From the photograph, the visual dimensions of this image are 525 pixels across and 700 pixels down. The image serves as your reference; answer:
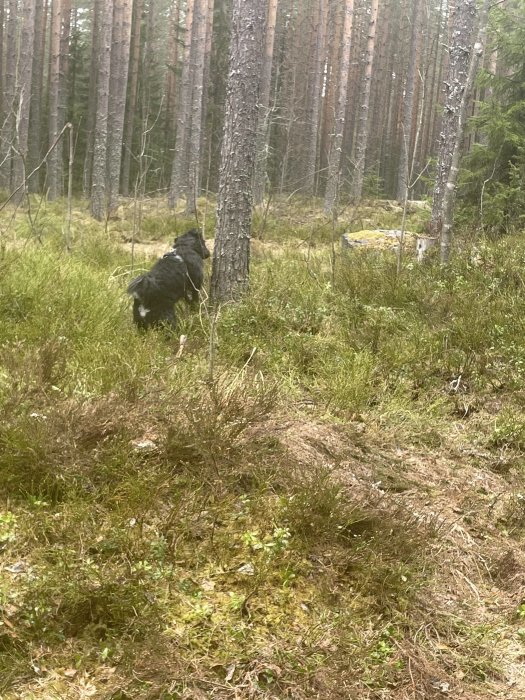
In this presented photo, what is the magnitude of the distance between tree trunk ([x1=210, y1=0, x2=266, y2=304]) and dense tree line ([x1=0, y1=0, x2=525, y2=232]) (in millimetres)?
4178

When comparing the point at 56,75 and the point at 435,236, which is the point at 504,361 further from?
the point at 56,75

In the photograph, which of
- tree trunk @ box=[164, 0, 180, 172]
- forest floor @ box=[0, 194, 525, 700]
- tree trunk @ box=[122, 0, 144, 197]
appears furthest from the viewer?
tree trunk @ box=[164, 0, 180, 172]

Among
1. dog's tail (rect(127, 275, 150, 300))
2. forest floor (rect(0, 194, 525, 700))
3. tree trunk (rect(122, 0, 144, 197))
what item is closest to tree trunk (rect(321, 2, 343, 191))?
tree trunk (rect(122, 0, 144, 197))

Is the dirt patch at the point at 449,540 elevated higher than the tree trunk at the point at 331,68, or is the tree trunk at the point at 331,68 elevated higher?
the tree trunk at the point at 331,68

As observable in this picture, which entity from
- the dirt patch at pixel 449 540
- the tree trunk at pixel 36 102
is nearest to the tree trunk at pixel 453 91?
the dirt patch at pixel 449 540

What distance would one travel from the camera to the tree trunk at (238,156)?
20.4 feet

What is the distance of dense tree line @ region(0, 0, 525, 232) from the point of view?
645 inches

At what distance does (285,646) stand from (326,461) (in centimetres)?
140

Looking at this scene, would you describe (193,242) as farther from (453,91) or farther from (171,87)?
(171,87)

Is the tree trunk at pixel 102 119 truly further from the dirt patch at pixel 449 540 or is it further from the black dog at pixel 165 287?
the dirt patch at pixel 449 540

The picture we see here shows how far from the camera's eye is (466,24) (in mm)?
9281

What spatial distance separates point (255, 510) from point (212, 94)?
27317mm

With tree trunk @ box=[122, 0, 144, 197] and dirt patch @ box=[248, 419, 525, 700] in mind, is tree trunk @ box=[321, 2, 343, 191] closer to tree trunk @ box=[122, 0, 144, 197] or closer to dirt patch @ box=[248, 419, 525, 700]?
tree trunk @ box=[122, 0, 144, 197]

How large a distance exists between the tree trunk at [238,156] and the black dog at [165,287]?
1.30ft
